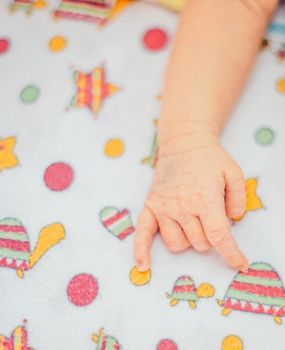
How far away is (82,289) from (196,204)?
177 millimetres

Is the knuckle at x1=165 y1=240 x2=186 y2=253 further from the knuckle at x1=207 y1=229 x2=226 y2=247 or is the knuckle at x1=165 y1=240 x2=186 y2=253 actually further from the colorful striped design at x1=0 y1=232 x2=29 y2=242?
the colorful striped design at x1=0 y1=232 x2=29 y2=242

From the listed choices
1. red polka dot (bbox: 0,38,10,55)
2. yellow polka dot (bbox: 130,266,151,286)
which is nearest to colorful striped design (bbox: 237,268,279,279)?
yellow polka dot (bbox: 130,266,151,286)

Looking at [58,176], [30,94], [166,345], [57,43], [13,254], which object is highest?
[57,43]

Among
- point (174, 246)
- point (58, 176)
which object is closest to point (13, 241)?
point (58, 176)

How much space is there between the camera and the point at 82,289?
652mm

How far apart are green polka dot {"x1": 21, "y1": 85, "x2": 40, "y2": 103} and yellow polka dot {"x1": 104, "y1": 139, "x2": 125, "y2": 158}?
0.48ft

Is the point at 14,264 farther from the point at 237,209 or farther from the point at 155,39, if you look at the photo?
the point at 155,39

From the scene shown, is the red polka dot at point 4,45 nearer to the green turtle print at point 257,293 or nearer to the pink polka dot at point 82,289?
the pink polka dot at point 82,289

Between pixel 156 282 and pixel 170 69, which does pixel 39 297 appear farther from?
pixel 170 69

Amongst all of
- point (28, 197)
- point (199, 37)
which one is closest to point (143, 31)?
point (199, 37)

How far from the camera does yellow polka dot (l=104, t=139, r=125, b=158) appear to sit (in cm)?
76

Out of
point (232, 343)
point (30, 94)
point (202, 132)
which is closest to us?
point (232, 343)

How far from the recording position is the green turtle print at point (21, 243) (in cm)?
68

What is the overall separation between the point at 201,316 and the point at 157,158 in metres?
0.23
